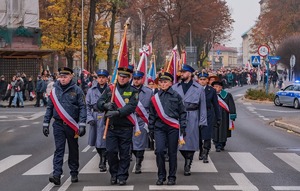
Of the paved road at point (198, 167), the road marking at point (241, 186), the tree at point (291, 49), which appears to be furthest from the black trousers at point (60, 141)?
the tree at point (291, 49)

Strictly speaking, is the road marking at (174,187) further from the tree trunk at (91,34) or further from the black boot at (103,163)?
the tree trunk at (91,34)

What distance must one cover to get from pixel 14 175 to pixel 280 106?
85.9 feet

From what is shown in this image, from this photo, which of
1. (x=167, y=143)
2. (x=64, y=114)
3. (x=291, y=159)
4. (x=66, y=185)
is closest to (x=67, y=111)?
(x=64, y=114)

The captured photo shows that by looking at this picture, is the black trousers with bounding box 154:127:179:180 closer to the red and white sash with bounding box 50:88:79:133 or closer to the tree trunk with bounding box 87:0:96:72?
the red and white sash with bounding box 50:88:79:133

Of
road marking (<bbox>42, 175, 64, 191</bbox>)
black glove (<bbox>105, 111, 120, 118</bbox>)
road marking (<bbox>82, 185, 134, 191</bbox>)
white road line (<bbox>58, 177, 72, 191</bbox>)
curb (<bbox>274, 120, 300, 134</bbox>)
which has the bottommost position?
curb (<bbox>274, 120, 300, 134</bbox>)

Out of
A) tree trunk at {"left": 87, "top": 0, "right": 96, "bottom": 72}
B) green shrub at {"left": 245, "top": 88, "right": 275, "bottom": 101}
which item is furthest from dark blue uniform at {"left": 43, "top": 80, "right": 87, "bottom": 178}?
tree trunk at {"left": 87, "top": 0, "right": 96, "bottom": 72}

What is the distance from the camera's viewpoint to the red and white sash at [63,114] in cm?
1062

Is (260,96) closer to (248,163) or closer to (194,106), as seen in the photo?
(248,163)

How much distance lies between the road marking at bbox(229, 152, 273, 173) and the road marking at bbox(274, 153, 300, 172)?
573mm

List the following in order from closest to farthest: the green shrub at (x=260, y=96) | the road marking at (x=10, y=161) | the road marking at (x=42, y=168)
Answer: the road marking at (x=42, y=168) → the road marking at (x=10, y=161) → the green shrub at (x=260, y=96)

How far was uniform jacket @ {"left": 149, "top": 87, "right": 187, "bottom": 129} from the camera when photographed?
1076 cm

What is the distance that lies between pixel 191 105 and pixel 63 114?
99.2 inches

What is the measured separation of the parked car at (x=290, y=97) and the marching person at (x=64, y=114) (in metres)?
24.8

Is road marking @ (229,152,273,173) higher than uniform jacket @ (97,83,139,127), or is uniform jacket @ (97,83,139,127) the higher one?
uniform jacket @ (97,83,139,127)
